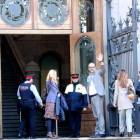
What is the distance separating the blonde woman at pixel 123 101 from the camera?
13.9 meters

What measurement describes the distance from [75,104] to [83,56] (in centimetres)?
205

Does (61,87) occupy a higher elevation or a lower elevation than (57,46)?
lower

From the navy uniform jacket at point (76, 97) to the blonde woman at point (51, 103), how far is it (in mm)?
440

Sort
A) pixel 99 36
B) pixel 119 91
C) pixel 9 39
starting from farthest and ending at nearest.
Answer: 1. pixel 9 39
2. pixel 99 36
3. pixel 119 91

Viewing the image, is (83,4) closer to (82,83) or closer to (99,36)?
(99,36)

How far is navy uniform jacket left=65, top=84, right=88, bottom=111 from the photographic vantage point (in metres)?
14.7

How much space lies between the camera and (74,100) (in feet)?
48.3

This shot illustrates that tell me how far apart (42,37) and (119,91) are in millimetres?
11174

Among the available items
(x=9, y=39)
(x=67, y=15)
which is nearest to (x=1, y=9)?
(x=67, y=15)

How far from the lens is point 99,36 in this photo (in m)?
15.9

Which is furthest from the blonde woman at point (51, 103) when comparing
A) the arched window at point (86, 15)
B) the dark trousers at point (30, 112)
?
the arched window at point (86, 15)

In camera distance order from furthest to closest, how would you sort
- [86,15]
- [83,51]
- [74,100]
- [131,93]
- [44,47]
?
[44,47], [86,15], [83,51], [74,100], [131,93]

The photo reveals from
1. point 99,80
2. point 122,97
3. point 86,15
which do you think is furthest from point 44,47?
point 122,97

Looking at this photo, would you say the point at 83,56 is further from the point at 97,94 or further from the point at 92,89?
the point at 97,94
